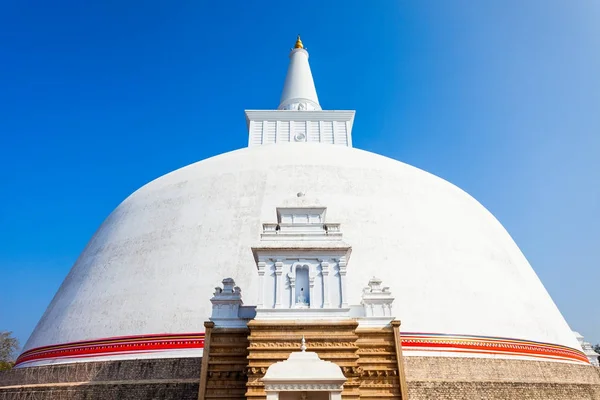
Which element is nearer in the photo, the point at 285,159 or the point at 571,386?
the point at 571,386

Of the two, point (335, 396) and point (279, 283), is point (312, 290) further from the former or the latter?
point (335, 396)

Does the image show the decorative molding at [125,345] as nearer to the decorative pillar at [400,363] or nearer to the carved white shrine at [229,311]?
the carved white shrine at [229,311]

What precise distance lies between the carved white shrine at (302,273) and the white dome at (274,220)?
9.95 feet

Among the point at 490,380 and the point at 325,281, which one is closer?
the point at 325,281

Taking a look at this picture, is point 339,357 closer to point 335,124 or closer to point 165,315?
point 165,315

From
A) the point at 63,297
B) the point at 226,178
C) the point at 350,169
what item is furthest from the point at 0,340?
the point at 350,169

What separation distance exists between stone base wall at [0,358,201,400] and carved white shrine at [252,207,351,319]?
3837 mm

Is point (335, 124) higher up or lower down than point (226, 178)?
higher up

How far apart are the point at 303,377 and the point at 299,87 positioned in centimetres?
2036

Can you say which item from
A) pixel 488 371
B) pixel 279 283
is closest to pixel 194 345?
pixel 279 283

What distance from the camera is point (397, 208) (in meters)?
15.6

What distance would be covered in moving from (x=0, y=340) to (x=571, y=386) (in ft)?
131

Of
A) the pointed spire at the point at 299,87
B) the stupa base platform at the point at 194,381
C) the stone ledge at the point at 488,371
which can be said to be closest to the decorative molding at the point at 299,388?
the stupa base platform at the point at 194,381

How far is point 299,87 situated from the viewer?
25891 millimetres
